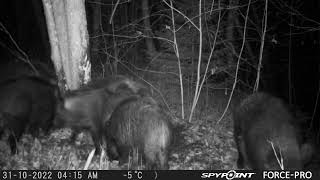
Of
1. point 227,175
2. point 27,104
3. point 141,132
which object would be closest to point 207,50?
point 141,132

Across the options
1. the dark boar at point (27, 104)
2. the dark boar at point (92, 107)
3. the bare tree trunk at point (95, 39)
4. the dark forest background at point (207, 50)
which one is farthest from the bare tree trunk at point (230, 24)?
the dark boar at point (27, 104)

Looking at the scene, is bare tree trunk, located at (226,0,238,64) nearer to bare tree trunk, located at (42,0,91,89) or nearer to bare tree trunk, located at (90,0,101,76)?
bare tree trunk, located at (90,0,101,76)

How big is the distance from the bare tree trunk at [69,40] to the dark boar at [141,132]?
1542mm

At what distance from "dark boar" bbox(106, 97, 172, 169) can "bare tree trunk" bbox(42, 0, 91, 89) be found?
1.54 metres

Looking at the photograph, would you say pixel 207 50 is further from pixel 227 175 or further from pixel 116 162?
pixel 227 175

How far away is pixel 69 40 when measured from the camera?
26.0 feet

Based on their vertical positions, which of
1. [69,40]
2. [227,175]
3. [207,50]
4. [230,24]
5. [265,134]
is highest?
[230,24]

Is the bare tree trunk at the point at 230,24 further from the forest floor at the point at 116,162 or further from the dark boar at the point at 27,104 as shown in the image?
the dark boar at the point at 27,104

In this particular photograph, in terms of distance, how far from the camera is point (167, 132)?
6500 mm

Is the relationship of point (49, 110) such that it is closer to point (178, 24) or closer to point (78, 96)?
point (78, 96)

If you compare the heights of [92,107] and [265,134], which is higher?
[92,107]

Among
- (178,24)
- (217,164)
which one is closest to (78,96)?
(217,164)

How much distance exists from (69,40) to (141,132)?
2612mm

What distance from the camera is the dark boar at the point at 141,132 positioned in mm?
6434
